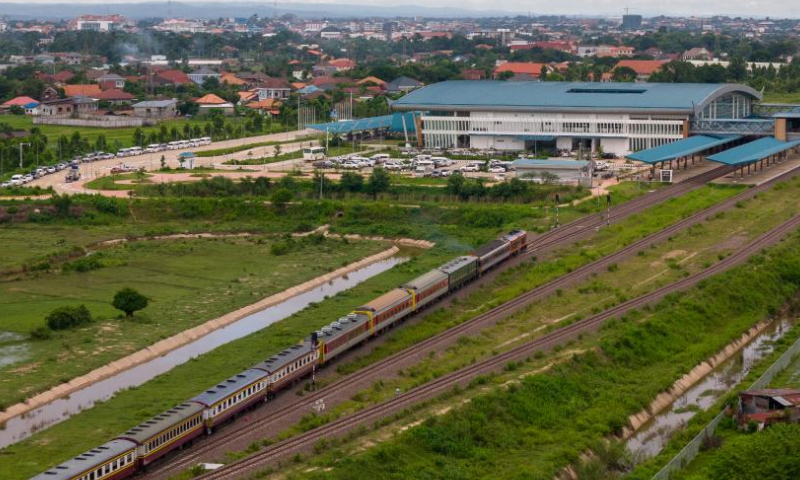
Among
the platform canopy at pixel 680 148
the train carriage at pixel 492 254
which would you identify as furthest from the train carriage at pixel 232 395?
the platform canopy at pixel 680 148

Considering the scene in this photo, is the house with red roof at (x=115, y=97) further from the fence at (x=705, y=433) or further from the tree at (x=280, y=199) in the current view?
the fence at (x=705, y=433)

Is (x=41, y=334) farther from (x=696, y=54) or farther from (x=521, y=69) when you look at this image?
(x=696, y=54)

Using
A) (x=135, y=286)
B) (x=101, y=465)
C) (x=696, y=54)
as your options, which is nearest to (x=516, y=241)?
(x=135, y=286)

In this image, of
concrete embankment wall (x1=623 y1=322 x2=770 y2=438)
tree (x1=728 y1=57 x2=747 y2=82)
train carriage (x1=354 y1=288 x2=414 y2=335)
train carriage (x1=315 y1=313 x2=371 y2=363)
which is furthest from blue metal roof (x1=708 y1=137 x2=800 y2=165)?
tree (x1=728 y1=57 x2=747 y2=82)

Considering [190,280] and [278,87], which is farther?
[278,87]

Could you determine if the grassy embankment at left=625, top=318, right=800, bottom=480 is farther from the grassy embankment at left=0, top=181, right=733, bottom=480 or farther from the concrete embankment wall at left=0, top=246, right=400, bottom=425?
the concrete embankment wall at left=0, top=246, right=400, bottom=425

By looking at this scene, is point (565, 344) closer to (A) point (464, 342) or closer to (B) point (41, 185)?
(A) point (464, 342)

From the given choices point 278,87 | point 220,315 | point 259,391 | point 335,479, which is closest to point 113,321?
point 220,315
